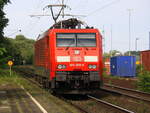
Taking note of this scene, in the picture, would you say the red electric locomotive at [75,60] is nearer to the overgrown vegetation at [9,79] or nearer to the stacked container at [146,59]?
the overgrown vegetation at [9,79]

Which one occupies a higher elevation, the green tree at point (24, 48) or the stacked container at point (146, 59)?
the green tree at point (24, 48)

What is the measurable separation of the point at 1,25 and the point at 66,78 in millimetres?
3981

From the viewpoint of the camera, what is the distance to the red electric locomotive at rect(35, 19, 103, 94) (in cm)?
1530

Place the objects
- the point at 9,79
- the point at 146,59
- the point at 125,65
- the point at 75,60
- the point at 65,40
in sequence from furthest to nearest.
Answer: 1. the point at 125,65
2. the point at 9,79
3. the point at 146,59
4. the point at 65,40
5. the point at 75,60

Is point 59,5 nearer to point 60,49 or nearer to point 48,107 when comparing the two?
point 60,49

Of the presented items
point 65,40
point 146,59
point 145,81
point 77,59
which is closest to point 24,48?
point 146,59

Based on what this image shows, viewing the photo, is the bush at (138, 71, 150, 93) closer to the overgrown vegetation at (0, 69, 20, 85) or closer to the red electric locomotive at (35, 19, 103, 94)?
the red electric locomotive at (35, 19, 103, 94)

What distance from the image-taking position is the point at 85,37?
15.9 meters

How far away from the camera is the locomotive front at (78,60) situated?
50.2ft

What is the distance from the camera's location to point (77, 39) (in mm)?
15852

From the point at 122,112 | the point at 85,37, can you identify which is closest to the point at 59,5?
the point at 85,37

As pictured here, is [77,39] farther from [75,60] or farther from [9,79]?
[9,79]

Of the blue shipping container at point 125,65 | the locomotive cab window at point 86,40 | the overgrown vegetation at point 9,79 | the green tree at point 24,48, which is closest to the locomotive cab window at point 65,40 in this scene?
the locomotive cab window at point 86,40

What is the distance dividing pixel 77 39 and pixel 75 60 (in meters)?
1.06
